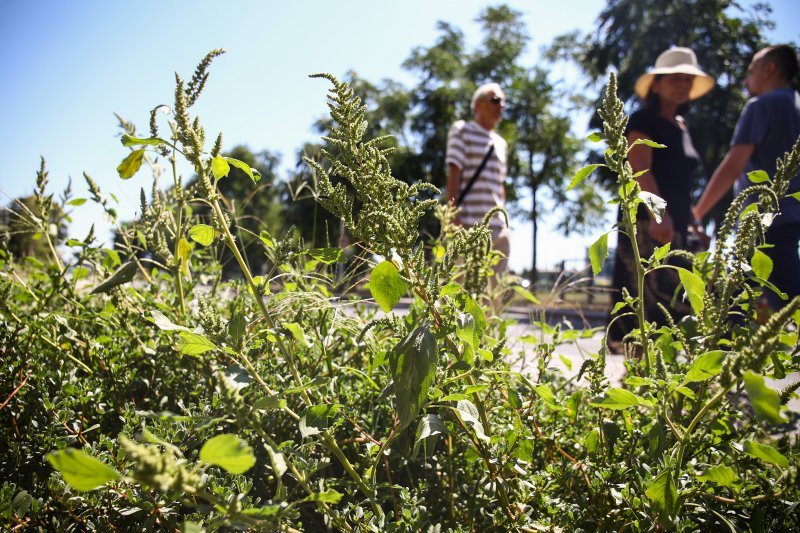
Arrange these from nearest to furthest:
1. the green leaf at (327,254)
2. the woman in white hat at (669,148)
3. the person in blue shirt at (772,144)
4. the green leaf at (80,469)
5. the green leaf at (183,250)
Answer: the green leaf at (80,469) → the green leaf at (327,254) → the green leaf at (183,250) → the person in blue shirt at (772,144) → the woman in white hat at (669,148)

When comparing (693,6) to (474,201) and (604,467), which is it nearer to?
(474,201)

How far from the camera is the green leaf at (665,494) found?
0.90 metres

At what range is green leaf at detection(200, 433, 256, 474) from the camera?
616 millimetres

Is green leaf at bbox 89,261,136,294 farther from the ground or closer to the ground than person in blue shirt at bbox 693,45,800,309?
closer to the ground

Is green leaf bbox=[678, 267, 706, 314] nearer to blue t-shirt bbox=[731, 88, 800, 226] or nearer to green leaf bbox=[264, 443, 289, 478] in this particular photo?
green leaf bbox=[264, 443, 289, 478]

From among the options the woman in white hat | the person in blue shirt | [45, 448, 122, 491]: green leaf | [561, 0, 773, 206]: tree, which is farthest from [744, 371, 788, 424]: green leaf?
[561, 0, 773, 206]: tree

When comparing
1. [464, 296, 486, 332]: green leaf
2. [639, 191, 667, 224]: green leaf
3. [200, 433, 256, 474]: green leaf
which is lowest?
[200, 433, 256, 474]: green leaf

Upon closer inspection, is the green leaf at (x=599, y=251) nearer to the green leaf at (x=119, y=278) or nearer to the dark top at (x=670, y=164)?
the green leaf at (x=119, y=278)

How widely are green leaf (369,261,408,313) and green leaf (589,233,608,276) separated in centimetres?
50

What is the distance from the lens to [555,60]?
2719 cm

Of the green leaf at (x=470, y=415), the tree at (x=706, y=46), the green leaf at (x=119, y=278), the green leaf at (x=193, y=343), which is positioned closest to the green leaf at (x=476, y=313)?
Answer: the green leaf at (x=470, y=415)

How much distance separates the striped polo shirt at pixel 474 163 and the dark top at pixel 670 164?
1248 mm

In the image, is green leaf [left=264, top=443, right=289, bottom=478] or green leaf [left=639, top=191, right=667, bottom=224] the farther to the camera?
green leaf [left=639, top=191, right=667, bottom=224]

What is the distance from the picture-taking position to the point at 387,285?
948 mm
